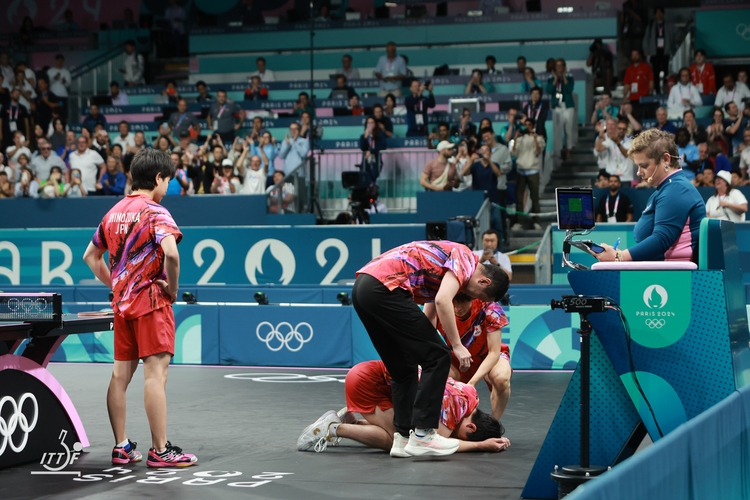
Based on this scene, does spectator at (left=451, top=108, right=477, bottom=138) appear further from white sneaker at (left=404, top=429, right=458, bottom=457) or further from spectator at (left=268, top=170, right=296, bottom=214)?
white sneaker at (left=404, top=429, right=458, bottom=457)

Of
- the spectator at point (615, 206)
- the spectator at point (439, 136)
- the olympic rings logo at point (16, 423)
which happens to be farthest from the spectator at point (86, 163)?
the olympic rings logo at point (16, 423)

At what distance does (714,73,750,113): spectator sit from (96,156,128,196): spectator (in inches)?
438

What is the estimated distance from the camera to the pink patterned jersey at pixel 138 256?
6508mm

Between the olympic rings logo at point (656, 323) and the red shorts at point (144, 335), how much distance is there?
306cm

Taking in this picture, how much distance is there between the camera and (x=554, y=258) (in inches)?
596

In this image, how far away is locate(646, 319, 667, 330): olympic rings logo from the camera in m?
5.22

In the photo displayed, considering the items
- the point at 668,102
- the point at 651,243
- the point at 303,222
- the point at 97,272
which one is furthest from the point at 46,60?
the point at 651,243

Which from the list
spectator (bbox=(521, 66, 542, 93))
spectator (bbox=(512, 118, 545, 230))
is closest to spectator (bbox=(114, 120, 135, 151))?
spectator (bbox=(512, 118, 545, 230))

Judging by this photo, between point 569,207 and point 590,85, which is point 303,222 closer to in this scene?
point 590,85

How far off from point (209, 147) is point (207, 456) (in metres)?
13.6

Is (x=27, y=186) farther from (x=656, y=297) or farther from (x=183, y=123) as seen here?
(x=656, y=297)

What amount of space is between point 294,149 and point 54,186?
4479 mm

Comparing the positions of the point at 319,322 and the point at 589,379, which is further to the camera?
the point at 319,322

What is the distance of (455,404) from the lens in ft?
23.3
